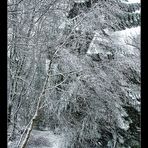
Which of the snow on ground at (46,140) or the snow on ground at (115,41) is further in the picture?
the snow on ground at (115,41)

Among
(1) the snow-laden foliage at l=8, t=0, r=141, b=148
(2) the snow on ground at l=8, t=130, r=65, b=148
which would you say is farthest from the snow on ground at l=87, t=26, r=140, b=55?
(2) the snow on ground at l=8, t=130, r=65, b=148

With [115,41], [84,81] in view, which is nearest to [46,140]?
[84,81]

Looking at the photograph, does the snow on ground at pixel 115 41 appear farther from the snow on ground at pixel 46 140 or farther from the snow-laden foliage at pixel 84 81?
the snow on ground at pixel 46 140

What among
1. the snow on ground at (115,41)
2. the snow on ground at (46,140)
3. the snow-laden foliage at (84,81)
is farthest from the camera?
the snow on ground at (115,41)

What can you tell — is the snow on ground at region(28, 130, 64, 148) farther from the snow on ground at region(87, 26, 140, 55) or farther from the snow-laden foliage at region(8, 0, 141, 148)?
the snow on ground at region(87, 26, 140, 55)

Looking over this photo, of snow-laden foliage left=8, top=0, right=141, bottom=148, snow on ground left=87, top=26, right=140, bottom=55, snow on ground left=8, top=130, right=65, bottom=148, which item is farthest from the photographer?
snow on ground left=87, top=26, right=140, bottom=55

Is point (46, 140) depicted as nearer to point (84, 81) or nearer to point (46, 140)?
point (46, 140)

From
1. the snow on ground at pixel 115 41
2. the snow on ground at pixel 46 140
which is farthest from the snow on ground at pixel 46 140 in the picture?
the snow on ground at pixel 115 41

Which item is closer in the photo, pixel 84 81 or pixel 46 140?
pixel 84 81

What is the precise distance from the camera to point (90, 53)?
18.5ft

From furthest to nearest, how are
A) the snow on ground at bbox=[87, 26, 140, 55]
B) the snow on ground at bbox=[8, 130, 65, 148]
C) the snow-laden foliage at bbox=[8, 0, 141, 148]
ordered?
the snow on ground at bbox=[87, 26, 140, 55] → the snow on ground at bbox=[8, 130, 65, 148] → the snow-laden foliage at bbox=[8, 0, 141, 148]

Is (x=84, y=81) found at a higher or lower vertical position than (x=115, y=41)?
lower

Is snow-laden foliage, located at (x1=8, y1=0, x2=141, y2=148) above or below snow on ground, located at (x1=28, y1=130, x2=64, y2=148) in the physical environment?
above

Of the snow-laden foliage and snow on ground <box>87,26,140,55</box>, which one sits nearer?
the snow-laden foliage
